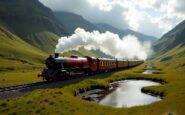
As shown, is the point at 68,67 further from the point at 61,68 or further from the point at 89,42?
the point at 89,42

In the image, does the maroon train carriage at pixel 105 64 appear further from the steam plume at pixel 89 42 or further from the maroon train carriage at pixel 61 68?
the maroon train carriage at pixel 61 68

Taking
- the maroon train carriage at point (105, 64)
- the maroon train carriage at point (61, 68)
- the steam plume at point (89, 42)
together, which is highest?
the steam plume at point (89, 42)

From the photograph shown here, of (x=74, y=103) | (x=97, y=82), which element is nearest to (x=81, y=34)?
(x=97, y=82)

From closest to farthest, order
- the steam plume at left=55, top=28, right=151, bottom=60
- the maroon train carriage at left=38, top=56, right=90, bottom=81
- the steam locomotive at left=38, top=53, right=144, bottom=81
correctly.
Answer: the maroon train carriage at left=38, top=56, right=90, bottom=81 < the steam locomotive at left=38, top=53, right=144, bottom=81 < the steam plume at left=55, top=28, right=151, bottom=60

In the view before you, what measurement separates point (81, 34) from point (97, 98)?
161 ft

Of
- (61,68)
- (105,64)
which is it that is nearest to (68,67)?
(61,68)

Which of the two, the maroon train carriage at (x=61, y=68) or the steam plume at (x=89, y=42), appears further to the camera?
the steam plume at (x=89, y=42)

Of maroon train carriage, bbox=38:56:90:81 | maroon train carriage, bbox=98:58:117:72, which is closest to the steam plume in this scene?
maroon train carriage, bbox=98:58:117:72

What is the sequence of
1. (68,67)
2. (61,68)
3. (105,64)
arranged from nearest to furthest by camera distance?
(61,68)
(68,67)
(105,64)

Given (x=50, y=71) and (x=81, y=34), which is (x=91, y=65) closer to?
(x=81, y=34)

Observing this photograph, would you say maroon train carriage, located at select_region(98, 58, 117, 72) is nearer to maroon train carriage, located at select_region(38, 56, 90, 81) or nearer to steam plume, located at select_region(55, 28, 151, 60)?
steam plume, located at select_region(55, 28, 151, 60)

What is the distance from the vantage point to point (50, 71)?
6041 centimetres

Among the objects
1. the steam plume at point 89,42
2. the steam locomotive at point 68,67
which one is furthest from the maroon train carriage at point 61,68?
the steam plume at point 89,42

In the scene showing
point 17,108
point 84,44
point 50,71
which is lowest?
point 17,108
